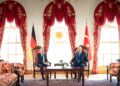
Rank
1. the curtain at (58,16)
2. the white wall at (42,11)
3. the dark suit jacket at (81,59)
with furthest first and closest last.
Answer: the white wall at (42,11) < the curtain at (58,16) < the dark suit jacket at (81,59)

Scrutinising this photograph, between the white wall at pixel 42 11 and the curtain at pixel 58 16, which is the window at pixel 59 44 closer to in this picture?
the curtain at pixel 58 16

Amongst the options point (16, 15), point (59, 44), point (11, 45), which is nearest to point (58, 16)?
point (59, 44)

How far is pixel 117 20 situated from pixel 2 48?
16.9 ft

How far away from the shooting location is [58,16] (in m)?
12.6

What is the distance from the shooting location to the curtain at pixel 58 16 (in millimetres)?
12562

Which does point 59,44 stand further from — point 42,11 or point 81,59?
point 81,59

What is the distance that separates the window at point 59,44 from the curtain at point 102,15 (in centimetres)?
118

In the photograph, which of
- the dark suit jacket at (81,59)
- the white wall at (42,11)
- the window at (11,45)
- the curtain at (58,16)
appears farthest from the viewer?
the window at (11,45)

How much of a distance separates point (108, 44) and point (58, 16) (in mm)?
2525

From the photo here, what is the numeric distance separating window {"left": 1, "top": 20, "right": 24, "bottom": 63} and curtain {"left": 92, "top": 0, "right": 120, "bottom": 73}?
3.25 metres

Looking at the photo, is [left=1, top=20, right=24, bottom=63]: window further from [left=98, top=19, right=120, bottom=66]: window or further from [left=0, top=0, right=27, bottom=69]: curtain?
[left=98, top=19, right=120, bottom=66]: window

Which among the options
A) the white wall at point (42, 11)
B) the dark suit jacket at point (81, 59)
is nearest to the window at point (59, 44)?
the white wall at point (42, 11)

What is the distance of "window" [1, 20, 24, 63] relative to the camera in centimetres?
1278

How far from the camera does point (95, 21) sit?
12.6m
